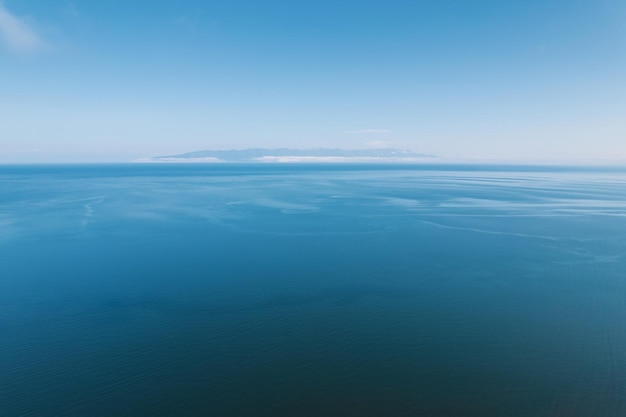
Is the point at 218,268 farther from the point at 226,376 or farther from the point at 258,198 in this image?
the point at 258,198

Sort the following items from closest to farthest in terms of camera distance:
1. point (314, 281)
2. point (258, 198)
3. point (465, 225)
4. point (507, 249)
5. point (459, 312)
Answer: point (459, 312), point (314, 281), point (507, 249), point (465, 225), point (258, 198)

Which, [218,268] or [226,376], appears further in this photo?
[218,268]

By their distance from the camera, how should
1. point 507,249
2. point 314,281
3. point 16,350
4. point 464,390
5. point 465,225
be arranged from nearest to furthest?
point 464,390
point 16,350
point 314,281
point 507,249
point 465,225

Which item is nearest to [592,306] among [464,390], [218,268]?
[464,390]

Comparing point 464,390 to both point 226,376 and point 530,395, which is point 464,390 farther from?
point 226,376

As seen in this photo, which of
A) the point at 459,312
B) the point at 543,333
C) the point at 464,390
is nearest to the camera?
the point at 464,390

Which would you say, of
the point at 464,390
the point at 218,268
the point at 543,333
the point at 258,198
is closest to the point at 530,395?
the point at 464,390
